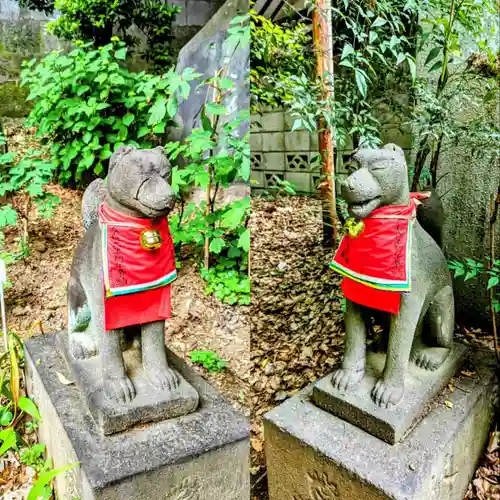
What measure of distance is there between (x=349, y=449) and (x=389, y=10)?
2.00 metres

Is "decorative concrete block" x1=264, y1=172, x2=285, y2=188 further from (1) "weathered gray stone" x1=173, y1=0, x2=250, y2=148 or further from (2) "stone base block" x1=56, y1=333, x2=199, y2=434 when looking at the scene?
(2) "stone base block" x1=56, y1=333, x2=199, y2=434

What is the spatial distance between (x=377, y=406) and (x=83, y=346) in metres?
1.29

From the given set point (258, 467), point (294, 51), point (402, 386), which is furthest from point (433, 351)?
point (294, 51)

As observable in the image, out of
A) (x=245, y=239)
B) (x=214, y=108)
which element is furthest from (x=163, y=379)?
(x=214, y=108)

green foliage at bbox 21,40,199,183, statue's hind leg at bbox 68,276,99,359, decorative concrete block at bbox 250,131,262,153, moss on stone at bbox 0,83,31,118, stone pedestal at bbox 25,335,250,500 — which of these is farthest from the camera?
moss on stone at bbox 0,83,31,118

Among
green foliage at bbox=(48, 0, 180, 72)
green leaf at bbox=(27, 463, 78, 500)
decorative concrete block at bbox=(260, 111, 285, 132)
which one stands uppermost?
green foliage at bbox=(48, 0, 180, 72)

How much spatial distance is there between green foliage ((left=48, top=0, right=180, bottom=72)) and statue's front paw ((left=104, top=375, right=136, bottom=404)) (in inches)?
108

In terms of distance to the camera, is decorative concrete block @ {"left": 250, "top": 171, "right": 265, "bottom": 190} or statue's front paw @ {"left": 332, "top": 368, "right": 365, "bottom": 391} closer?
statue's front paw @ {"left": 332, "top": 368, "right": 365, "bottom": 391}

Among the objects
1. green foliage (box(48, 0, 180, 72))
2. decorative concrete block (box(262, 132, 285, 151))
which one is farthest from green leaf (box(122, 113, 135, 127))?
decorative concrete block (box(262, 132, 285, 151))

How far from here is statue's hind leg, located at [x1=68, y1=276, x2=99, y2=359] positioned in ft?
6.63

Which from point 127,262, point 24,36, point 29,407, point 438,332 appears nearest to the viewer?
point 127,262

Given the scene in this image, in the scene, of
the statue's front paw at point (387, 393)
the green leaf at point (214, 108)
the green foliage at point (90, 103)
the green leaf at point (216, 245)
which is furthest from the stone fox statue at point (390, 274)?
the green foliage at point (90, 103)

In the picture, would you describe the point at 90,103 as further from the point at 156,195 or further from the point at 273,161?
the point at 156,195

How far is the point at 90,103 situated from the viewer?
3516mm
